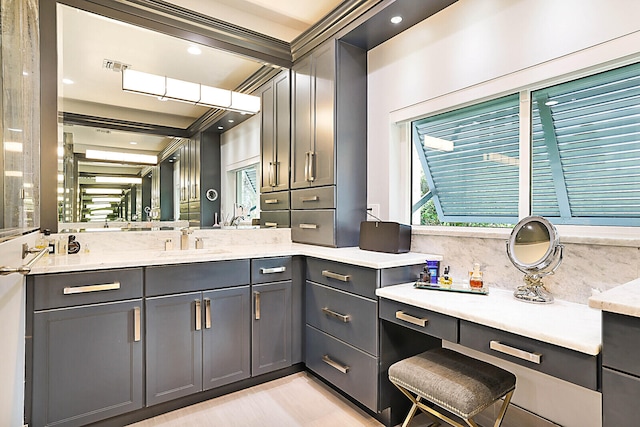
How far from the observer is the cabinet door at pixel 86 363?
167 centimetres

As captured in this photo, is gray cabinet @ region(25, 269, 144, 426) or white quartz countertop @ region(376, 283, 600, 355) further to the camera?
gray cabinet @ region(25, 269, 144, 426)

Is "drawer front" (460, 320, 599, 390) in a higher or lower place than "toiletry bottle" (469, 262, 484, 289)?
lower

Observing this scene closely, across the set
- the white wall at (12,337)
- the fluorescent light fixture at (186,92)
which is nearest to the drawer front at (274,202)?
the fluorescent light fixture at (186,92)

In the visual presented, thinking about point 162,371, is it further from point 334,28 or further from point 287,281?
point 334,28

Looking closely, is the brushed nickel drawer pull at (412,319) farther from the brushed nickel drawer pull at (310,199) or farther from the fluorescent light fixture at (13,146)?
the fluorescent light fixture at (13,146)

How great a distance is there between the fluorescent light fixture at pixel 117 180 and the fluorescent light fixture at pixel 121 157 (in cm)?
13

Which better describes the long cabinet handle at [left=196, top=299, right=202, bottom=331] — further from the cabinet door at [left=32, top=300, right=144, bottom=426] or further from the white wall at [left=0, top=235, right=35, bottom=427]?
the white wall at [left=0, top=235, right=35, bottom=427]

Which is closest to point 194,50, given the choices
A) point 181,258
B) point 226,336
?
point 181,258

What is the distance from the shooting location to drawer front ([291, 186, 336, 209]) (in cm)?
265

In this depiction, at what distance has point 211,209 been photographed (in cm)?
285

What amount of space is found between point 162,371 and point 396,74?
2.49 metres

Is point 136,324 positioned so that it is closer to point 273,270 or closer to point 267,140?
point 273,270

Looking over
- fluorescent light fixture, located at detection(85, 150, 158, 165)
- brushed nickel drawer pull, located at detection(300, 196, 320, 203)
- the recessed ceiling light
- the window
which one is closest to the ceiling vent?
the recessed ceiling light

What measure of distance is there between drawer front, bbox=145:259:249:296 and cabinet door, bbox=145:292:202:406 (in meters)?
0.05
